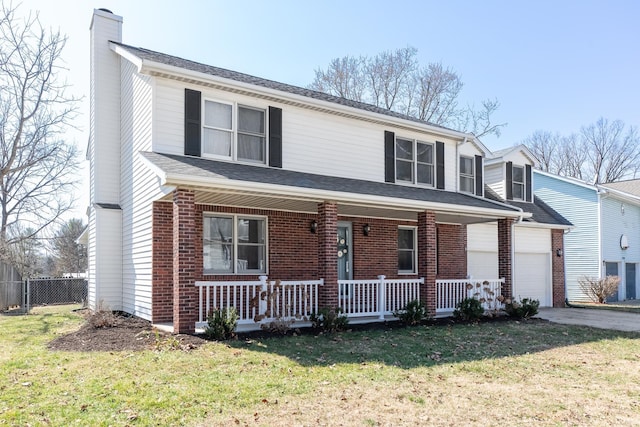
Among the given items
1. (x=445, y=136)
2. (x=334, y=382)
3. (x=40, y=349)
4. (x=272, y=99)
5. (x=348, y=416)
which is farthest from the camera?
(x=445, y=136)

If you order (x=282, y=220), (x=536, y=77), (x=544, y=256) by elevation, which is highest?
(x=536, y=77)

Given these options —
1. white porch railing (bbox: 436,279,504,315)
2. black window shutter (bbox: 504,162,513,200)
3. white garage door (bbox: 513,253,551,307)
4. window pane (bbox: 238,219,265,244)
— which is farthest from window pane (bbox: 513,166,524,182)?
window pane (bbox: 238,219,265,244)

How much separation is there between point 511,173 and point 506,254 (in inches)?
227

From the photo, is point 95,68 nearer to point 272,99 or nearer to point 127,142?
point 127,142

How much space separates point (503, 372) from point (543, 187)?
18.4 meters

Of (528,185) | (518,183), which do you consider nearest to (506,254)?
(518,183)

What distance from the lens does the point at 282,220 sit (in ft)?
38.8

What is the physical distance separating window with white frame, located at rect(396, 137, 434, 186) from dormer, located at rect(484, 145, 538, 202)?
182 inches

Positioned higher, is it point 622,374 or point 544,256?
point 544,256

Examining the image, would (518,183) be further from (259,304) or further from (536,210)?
(259,304)

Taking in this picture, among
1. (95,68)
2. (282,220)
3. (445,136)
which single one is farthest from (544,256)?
(95,68)

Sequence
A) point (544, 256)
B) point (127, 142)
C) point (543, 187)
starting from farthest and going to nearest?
point (543, 187)
point (544, 256)
point (127, 142)

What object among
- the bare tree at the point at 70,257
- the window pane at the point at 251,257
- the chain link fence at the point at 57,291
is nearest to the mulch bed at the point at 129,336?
the window pane at the point at 251,257

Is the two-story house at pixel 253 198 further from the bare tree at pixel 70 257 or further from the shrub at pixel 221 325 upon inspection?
the bare tree at pixel 70 257
